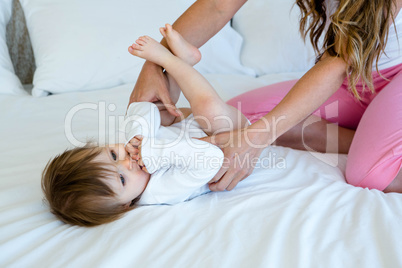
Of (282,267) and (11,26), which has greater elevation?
(11,26)

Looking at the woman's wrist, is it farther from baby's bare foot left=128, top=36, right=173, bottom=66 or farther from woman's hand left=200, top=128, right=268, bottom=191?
baby's bare foot left=128, top=36, right=173, bottom=66

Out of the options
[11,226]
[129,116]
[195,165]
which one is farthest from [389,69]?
[11,226]

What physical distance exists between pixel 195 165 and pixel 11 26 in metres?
1.47

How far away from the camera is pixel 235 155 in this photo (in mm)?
1054

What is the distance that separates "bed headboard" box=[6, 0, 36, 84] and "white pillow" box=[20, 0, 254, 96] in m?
0.14

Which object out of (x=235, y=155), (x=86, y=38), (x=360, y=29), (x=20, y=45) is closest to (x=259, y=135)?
(x=235, y=155)

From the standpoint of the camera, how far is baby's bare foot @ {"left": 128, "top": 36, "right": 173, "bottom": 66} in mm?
1169

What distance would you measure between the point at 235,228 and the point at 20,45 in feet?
5.44

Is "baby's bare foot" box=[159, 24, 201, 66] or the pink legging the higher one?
"baby's bare foot" box=[159, 24, 201, 66]

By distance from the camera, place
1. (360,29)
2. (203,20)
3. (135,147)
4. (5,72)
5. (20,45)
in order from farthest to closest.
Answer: (20,45), (5,72), (203,20), (135,147), (360,29)

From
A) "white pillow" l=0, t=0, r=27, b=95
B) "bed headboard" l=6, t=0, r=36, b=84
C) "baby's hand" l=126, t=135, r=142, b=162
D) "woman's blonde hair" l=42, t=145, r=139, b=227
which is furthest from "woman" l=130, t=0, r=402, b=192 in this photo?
"bed headboard" l=6, t=0, r=36, b=84

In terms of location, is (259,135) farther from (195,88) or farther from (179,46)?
(179,46)

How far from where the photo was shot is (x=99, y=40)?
1.76 m

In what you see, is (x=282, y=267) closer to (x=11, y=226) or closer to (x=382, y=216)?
(x=382, y=216)
